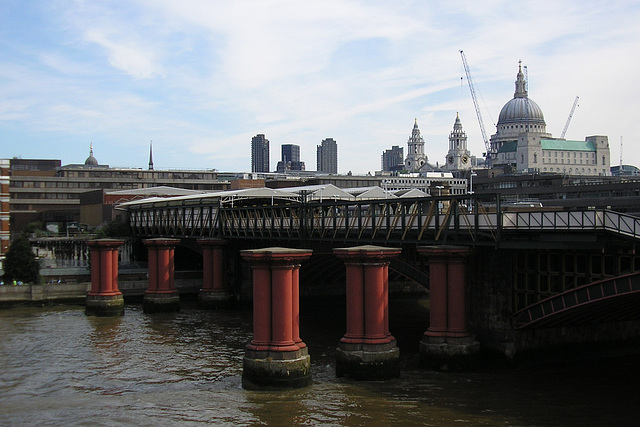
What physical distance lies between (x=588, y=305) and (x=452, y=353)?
833cm

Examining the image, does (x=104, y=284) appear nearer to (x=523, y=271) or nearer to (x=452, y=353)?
(x=452, y=353)

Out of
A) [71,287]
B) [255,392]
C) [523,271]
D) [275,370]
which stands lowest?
[255,392]

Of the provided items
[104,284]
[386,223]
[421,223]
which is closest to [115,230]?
[104,284]

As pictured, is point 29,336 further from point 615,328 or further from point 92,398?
point 615,328

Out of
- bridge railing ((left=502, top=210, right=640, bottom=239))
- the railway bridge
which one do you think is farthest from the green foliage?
bridge railing ((left=502, top=210, right=640, bottom=239))

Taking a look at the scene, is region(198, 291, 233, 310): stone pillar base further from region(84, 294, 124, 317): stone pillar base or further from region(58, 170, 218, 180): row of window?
region(58, 170, 218, 180): row of window

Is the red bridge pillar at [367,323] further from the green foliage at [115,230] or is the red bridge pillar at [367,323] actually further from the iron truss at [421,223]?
the green foliage at [115,230]

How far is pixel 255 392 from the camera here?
130 feet

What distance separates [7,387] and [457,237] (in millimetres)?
27790

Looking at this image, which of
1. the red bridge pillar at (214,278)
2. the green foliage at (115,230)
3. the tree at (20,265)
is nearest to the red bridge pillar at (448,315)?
the red bridge pillar at (214,278)

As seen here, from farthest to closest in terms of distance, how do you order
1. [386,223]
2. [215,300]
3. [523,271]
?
[215,300], [386,223], [523,271]

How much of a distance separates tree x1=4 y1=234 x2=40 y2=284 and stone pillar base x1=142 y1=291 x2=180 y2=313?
1902cm

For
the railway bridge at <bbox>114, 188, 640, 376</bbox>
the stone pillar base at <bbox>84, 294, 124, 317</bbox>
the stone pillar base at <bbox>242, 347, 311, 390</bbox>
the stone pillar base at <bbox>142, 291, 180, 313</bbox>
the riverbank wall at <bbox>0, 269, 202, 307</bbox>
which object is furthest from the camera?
the riverbank wall at <bbox>0, 269, 202, 307</bbox>

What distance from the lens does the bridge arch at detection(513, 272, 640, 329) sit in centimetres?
3741
